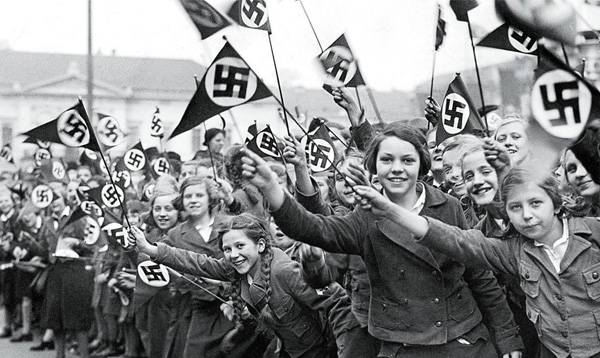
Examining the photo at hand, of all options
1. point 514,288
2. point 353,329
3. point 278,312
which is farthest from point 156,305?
point 514,288

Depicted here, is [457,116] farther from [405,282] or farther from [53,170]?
[53,170]

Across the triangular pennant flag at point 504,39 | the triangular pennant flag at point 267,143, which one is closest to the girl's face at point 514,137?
the triangular pennant flag at point 504,39

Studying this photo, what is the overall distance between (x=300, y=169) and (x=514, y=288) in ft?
4.51

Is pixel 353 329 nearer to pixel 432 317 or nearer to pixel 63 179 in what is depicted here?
pixel 432 317

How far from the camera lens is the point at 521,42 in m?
5.19

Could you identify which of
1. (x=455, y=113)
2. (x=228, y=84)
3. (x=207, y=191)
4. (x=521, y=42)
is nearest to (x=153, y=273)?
(x=207, y=191)

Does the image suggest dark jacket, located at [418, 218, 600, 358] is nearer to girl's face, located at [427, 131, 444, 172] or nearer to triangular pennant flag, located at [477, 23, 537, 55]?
triangular pennant flag, located at [477, 23, 537, 55]

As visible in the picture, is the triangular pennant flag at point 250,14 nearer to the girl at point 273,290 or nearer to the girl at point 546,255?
the girl at point 273,290

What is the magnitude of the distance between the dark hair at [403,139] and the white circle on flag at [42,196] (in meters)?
8.05

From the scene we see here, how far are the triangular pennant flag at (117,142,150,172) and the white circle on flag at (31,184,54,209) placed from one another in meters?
1.05

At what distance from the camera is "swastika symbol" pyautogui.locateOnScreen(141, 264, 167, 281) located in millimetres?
6787

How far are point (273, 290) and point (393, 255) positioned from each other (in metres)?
1.41

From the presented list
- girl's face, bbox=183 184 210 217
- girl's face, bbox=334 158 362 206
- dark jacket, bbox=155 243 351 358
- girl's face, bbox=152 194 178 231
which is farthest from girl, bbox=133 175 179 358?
dark jacket, bbox=155 243 351 358

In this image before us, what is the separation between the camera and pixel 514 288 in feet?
15.8
